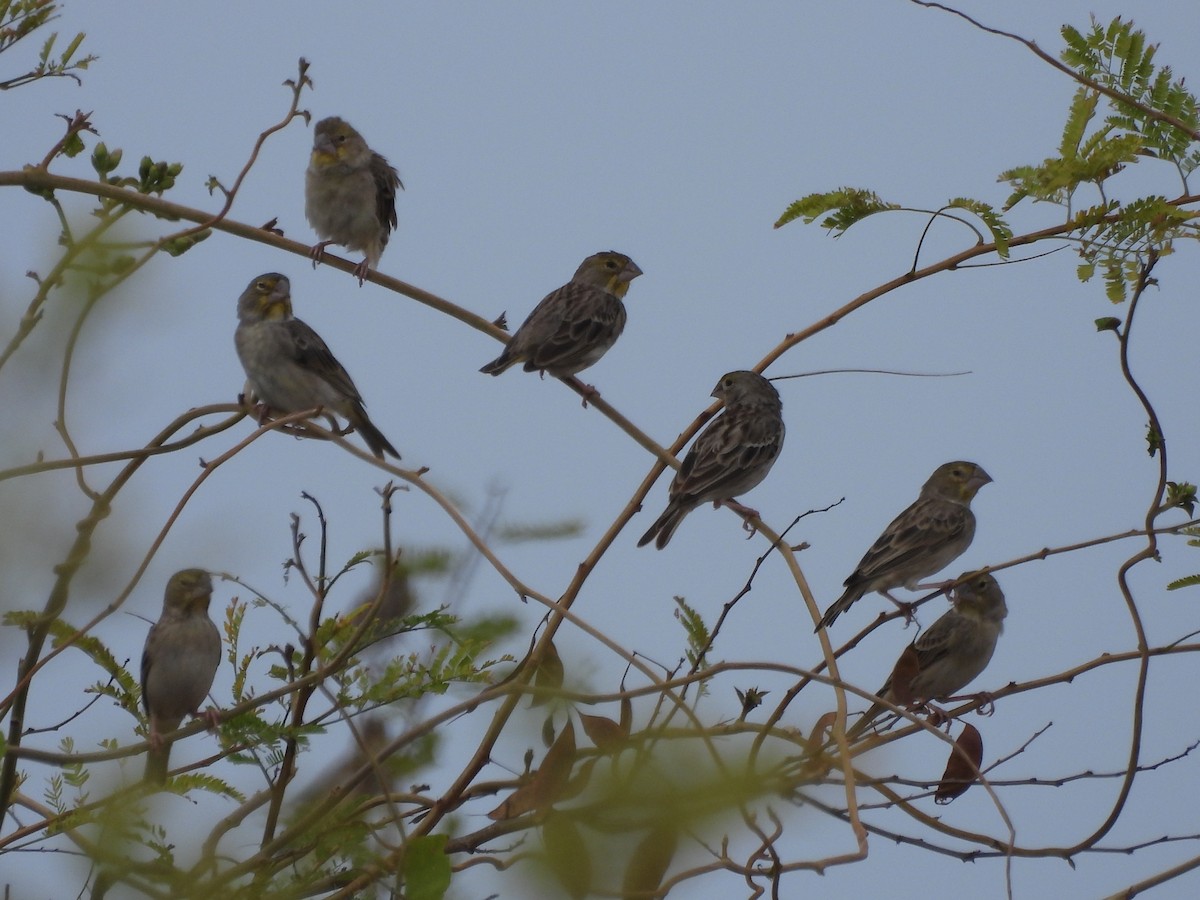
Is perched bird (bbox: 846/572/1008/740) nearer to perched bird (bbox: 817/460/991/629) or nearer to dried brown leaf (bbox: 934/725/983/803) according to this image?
perched bird (bbox: 817/460/991/629)

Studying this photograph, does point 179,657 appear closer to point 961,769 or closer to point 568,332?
point 568,332

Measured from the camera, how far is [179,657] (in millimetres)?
6465

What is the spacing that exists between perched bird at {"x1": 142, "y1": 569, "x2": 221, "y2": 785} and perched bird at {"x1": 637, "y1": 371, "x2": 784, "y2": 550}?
204 cm

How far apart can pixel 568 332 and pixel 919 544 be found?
2076 mm

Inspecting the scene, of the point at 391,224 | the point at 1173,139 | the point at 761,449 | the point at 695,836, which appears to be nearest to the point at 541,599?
the point at 695,836

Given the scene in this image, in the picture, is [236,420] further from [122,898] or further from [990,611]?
[990,611]

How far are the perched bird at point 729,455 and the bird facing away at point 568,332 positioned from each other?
0.70 m

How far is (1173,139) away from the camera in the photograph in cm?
362

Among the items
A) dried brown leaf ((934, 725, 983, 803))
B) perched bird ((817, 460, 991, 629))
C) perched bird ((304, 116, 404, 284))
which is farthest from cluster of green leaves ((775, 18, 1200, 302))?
perched bird ((304, 116, 404, 284))

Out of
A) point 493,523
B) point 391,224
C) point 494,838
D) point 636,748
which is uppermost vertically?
point 391,224

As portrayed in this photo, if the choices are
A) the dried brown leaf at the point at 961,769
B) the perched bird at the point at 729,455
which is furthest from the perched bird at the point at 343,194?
the dried brown leaf at the point at 961,769

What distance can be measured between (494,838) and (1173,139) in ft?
7.82

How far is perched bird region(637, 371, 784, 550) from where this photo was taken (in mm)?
6582

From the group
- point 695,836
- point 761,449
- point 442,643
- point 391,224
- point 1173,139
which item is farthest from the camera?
point 391,224
